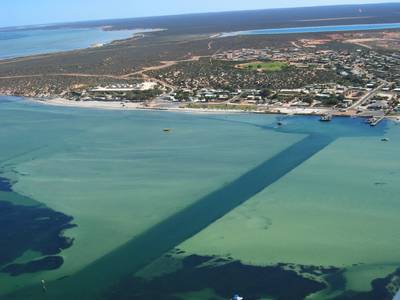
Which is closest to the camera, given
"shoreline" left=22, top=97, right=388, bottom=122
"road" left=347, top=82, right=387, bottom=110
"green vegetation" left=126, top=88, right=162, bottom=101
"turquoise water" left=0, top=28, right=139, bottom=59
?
"shoreline" left=22, top=97, right=388, bottom=122

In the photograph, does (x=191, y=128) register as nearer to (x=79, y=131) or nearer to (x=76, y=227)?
(x=79, y=131)

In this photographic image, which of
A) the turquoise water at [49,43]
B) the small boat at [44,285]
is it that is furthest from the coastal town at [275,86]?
the turquoise water at [49,43]

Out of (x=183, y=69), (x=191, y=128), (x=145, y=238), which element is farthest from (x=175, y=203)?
(x=183, y=69)

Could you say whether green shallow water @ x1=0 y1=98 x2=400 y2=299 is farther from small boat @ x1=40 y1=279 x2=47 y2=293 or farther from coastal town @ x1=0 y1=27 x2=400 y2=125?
coastal town @ x1=0 y1=27 x2=400 y2=125

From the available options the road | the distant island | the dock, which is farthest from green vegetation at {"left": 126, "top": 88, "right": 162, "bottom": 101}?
the dock

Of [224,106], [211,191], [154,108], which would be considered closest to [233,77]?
[224,106]

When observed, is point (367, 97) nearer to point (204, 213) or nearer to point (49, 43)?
point (204, 213)
